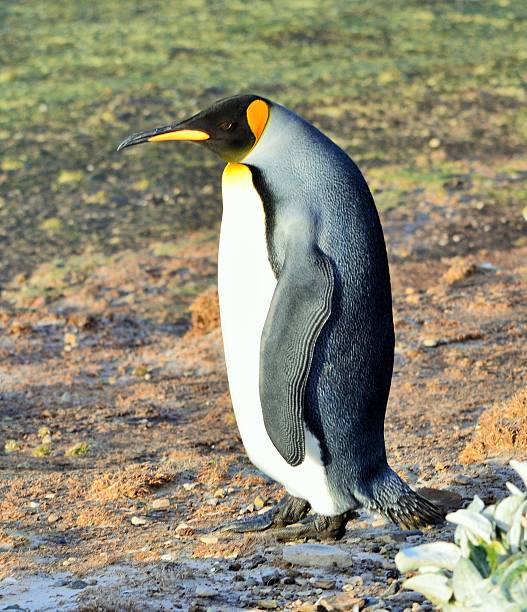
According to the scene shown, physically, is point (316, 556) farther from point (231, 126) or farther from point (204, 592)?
point (231, 126)

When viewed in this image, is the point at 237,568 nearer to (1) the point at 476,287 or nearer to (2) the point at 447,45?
(1) the point at 476,287

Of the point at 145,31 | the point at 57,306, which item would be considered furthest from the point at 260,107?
the point at 145,31

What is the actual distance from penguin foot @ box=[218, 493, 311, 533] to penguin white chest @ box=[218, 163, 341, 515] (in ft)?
0.42

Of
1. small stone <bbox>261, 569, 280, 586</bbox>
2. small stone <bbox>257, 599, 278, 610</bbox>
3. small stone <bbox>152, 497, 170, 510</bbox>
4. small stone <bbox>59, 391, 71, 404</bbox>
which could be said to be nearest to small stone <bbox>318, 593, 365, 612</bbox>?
small stone <bbox>257, 599, 278, 610</bbox>

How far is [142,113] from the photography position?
14094 mm

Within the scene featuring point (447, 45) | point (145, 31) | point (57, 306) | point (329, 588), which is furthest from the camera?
point (145, 31)

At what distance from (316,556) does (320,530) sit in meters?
0.31

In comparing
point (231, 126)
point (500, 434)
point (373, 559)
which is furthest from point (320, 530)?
point (231, 126)

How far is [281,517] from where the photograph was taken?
4.59 meters

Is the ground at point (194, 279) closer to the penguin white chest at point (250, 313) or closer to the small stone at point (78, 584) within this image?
the small stone at point (78, 584)

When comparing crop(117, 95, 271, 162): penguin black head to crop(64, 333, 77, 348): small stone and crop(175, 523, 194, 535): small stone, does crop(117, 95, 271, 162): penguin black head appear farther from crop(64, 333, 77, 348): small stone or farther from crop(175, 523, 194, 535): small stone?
crop(64, 333, 77, 348): small stone

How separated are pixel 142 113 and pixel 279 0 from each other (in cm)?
800

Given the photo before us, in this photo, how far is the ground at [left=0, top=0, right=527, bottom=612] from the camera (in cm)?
448

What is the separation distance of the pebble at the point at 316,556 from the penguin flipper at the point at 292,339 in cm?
32
